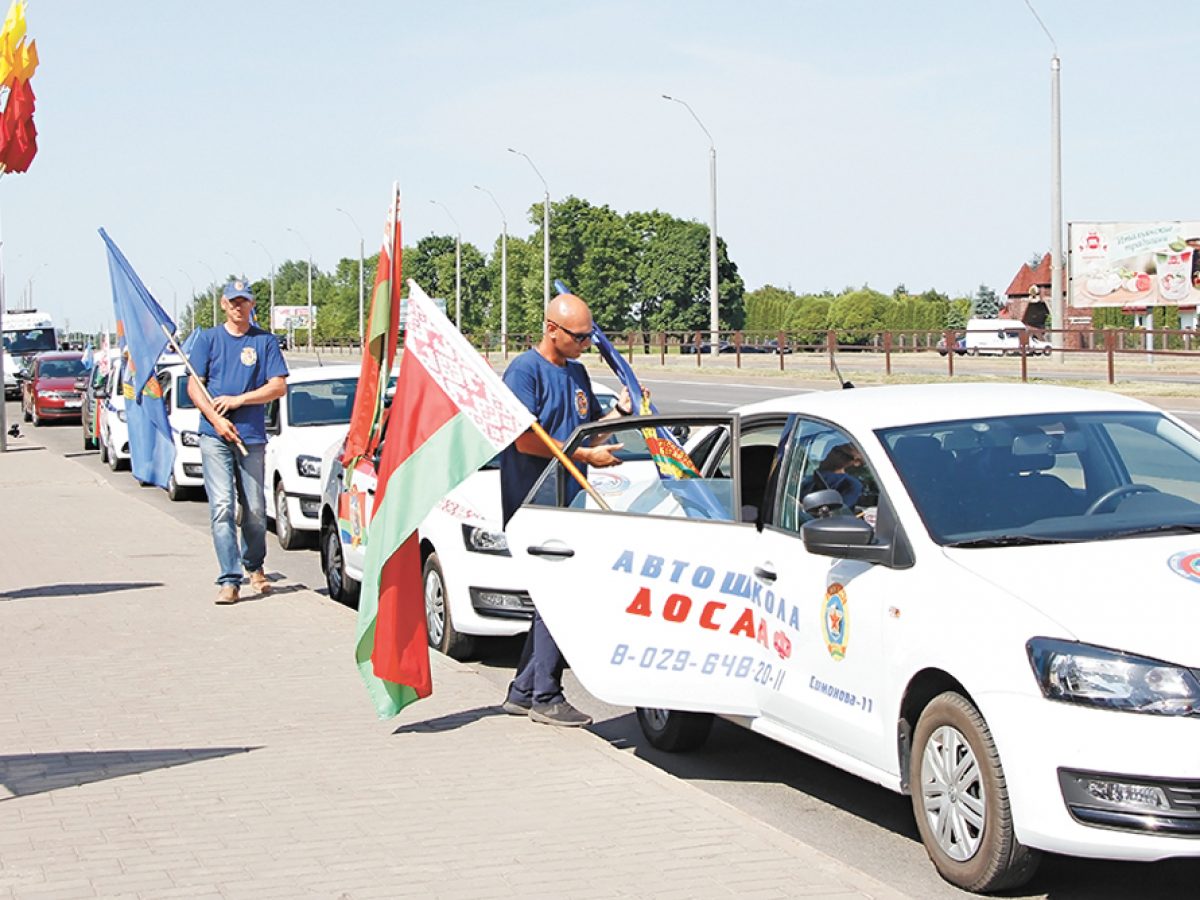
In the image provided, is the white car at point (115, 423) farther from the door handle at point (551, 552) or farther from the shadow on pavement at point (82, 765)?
the door handle at point (551, 552)

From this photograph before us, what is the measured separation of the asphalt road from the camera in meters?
5.59

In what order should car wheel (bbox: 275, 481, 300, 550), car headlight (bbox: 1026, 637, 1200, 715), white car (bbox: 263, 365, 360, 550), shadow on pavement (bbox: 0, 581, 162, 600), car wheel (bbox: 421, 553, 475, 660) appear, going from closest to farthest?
car headlight (bbox: 1026, 637, 1200, 715), car wheel (bbox: 421, 553, 475, 660), shadow on pavement (bbox: 0, 581, 162, 600), white car (bbox: 263, 365, 360, 550), car wheel (bbox: 275, 481, 300, 550)

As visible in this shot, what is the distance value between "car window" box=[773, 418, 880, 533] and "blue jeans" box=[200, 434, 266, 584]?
551 centimetres

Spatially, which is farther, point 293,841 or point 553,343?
point 553,343

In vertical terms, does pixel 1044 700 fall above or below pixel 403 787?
above

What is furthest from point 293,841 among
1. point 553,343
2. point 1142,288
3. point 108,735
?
point 1142,288

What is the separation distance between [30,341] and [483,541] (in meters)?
57.0

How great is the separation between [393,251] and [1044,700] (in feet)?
13.6

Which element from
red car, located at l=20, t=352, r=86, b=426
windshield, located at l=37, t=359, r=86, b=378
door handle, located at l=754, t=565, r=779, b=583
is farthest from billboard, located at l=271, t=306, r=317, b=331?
door handle, located at l=754, t=565, r=779, b=583

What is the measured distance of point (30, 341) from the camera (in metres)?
62.9

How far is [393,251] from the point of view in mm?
8102

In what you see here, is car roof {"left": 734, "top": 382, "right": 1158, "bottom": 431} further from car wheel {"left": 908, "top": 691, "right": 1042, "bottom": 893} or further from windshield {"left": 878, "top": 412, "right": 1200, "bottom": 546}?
car wheel {"left": 908, "top": 691, "right": 1042, "bottom": 893}

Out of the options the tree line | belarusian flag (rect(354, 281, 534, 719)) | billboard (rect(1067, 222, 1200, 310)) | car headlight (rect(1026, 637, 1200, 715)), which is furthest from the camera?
the tree line

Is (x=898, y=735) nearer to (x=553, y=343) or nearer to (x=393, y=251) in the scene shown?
(x=553, y=343)
